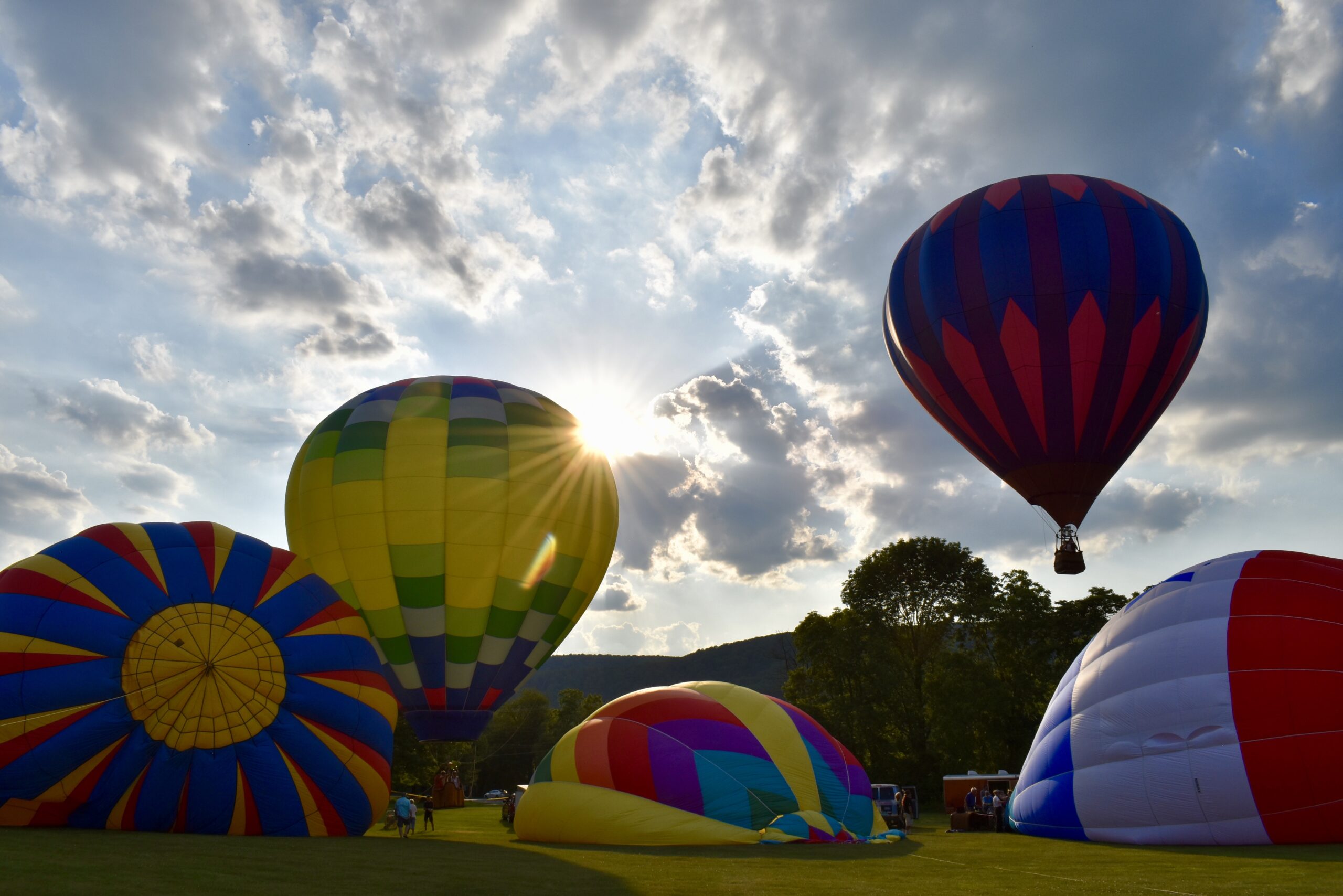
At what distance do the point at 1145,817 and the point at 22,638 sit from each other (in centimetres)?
1280

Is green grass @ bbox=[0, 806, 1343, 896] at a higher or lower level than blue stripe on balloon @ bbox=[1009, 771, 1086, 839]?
lower

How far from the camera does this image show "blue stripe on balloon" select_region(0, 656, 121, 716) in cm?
1019

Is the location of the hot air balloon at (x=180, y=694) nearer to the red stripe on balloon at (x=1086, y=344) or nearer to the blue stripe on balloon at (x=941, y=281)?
the blue stripe on balloon at (x=941, y=281)

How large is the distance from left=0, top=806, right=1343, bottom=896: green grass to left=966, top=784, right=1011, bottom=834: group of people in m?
5.21

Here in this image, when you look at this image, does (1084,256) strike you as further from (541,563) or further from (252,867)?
(252,867)

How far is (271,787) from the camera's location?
36.1 feet

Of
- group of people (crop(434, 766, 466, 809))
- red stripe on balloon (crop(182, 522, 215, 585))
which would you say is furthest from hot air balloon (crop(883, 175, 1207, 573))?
red stripe on balloon (crop(182, 522, 215, 585))

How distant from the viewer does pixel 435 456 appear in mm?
17625

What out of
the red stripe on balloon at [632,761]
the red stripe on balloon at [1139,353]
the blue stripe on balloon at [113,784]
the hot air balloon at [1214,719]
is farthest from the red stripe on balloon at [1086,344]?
the blue stripe on balloon at [113,784]

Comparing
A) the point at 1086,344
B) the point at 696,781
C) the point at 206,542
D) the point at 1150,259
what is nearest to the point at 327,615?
the point at 206,542

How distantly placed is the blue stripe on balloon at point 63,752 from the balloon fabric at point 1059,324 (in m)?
15.4

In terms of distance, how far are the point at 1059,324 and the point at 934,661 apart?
24698 millimetres

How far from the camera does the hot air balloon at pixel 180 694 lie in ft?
33.7

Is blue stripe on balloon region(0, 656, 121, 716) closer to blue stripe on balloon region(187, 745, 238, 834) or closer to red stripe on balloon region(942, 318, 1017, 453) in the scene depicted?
blue stripe on balloon region(187, 745, 238, 834)
